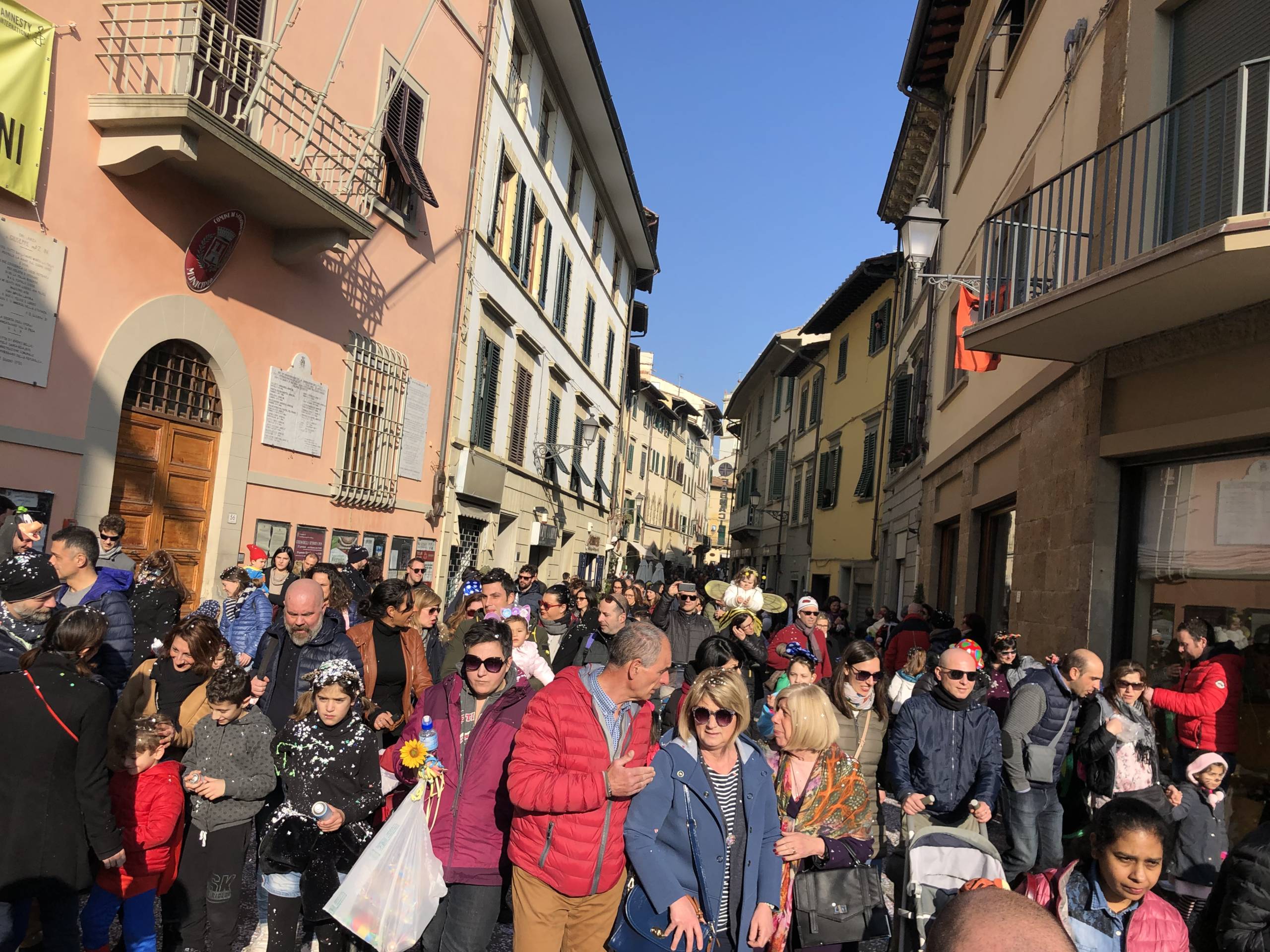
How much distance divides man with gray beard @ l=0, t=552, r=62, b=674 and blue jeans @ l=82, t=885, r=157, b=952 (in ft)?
3.71

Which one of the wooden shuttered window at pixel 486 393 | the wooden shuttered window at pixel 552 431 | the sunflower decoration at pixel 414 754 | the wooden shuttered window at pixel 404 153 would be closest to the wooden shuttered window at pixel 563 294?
the wooden shuttered window at pixel 552 431

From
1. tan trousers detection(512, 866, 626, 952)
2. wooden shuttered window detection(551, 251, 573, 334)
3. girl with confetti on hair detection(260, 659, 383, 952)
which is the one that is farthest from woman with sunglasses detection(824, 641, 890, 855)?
wooden shuttered window detection(551, 251, 573, 334)

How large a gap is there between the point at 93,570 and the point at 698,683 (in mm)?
3794

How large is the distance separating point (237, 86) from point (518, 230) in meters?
10.2

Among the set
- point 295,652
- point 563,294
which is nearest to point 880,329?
point 563,294

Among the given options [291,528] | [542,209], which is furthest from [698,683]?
[542,209]

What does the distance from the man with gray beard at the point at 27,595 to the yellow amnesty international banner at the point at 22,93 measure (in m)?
4.41

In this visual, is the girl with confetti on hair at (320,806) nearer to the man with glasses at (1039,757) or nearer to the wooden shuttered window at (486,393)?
the man with glasses at (1039,757)

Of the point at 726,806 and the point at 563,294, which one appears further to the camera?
the point at 563,294

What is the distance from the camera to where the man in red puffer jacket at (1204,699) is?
6797mm

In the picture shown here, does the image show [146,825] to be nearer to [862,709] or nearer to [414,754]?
[414,754]

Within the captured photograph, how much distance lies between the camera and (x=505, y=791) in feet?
14.4

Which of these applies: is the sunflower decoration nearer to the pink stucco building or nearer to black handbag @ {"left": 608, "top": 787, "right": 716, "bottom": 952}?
black handbag @ {"left": 608, "top": 787, "right": 716, "bottom": 952}

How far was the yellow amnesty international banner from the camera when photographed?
7781 mm
